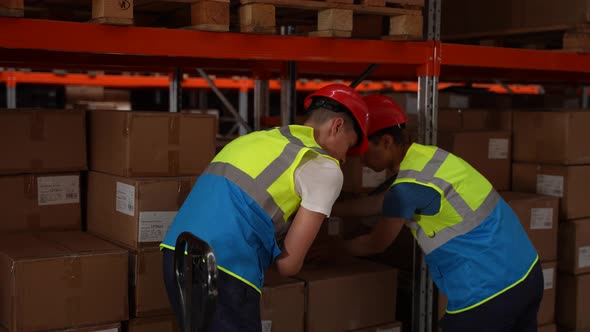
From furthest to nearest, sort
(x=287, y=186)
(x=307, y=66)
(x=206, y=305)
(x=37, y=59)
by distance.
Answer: (x=307, y=66) → (x=37, y=59) → (x=287, y=186) → (x=206, y=305)

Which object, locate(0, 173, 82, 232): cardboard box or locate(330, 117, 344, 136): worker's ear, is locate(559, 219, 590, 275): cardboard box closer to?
locate(330, 117, 344, 136): worker's ear

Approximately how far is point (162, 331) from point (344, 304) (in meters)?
0.93

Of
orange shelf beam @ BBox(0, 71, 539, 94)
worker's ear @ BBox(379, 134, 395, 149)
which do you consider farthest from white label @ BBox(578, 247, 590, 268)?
orange shelf beam @ BBox(0, 71, 539, 94)

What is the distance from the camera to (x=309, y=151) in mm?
2713

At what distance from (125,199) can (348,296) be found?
122 centimetres

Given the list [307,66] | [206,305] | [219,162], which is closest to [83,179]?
[219,162]

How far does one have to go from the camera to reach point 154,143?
3.38m

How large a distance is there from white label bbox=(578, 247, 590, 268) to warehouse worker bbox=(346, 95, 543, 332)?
1295 mm

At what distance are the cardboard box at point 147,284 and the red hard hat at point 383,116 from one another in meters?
1.14

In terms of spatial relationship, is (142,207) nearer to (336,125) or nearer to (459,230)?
(336,125)

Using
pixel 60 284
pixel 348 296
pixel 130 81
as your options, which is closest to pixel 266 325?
pixel 348 296

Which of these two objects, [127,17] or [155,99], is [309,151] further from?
[155,99]

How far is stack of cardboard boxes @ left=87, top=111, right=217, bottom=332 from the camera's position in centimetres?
329

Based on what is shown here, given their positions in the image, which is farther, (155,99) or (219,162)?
(155,99)
